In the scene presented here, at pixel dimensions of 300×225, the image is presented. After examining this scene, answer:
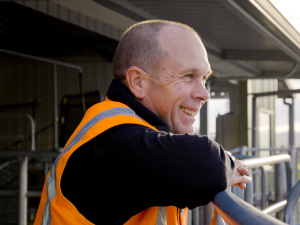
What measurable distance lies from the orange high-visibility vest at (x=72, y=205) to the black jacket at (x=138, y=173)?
0.05 ft

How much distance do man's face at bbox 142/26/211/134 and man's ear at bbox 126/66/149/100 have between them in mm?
18

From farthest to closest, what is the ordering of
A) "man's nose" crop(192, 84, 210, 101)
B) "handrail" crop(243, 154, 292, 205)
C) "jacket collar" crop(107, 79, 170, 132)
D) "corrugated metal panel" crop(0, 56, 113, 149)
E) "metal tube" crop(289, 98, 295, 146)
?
"corrugated metal panel" crop(0, 56, 113, 149) → "metal tube" crop(289, 98, 295, 146) → "handrail" crop(243, 154, 292, 205) → "man's nose" crop(192, 84, 210, 101) → "jacket collar" crop(107, 79, 170, 132)

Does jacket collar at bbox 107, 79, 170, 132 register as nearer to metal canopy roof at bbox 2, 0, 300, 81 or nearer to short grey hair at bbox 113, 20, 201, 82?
short grey hair at bbox 113, 20, 201, 82

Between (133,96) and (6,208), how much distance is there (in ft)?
14.8

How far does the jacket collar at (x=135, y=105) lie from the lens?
1.01 metres

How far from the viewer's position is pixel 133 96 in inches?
43.9

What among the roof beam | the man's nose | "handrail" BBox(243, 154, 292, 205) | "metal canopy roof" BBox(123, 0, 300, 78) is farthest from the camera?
the roof beam

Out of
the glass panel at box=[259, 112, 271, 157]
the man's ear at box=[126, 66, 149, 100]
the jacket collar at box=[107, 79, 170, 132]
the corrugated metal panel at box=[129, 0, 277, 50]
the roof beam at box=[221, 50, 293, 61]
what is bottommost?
the glass panel at box=[259, 112, 271, 157]

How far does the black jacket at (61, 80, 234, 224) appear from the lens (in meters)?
0.77

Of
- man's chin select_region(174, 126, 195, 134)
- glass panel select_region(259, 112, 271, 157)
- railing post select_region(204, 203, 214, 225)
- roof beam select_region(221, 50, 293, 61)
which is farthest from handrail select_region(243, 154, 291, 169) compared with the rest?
glass panel select_region(259, 112, 271, 157)

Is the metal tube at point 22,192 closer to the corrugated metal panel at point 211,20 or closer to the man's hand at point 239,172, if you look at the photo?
the man's hand at point 239,172

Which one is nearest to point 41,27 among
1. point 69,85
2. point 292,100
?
point 69,85

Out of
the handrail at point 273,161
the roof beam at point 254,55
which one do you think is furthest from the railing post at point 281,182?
the roof beam at point 254,55

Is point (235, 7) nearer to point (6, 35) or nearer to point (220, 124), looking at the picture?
point (6, 35)
